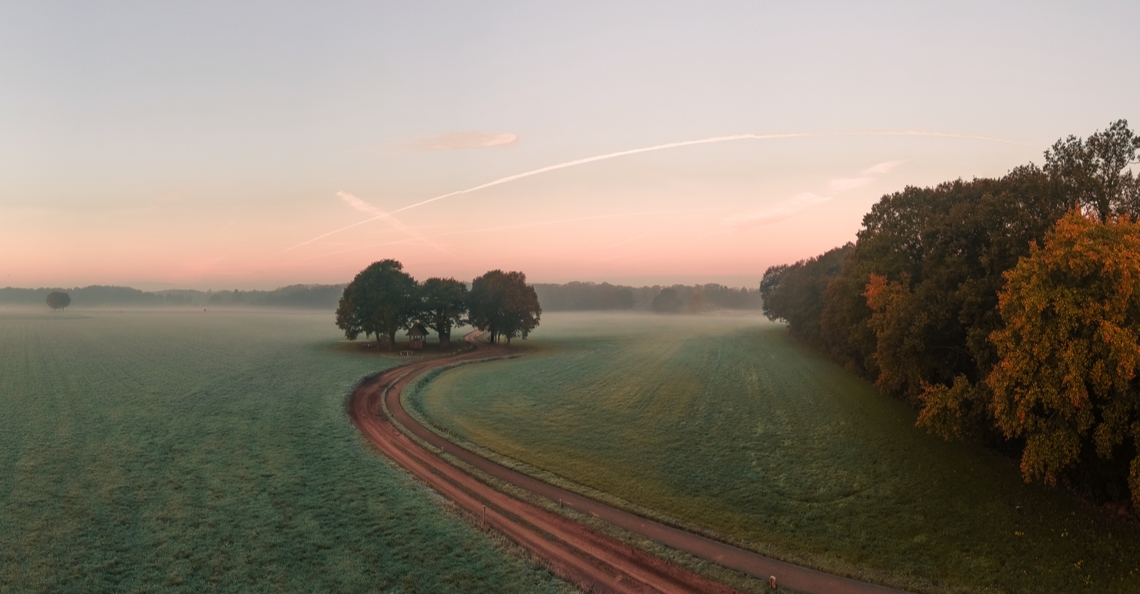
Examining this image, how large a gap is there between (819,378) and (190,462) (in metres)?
60.0

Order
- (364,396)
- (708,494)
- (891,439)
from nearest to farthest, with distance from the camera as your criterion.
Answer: (708,494) → (891,439) → (364,396)

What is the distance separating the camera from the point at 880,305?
45.2 m

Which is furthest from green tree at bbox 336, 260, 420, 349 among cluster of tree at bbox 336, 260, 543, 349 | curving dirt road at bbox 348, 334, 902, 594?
curving dirt road at bbox 348, 334, 902, 594

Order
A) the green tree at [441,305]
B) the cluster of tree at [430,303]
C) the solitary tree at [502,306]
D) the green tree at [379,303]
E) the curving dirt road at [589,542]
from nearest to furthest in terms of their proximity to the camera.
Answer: the curving dirt road at [589,542] < the green tree at [379,303] < the cluster of tree at [430,303] < the green tree at [441,305] < the solitary tree at [502,306]

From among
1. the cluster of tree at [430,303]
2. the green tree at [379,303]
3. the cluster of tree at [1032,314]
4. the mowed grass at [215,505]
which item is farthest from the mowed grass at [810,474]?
the cluster of tree at [430,303]

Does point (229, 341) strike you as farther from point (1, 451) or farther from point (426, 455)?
point (426, 455)

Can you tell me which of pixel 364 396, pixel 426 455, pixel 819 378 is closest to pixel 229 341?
pixel 364 396

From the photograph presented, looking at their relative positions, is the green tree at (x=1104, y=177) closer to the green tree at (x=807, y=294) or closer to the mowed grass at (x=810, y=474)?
the mowed grass at (x=810, y=474)

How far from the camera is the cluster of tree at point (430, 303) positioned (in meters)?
89.9

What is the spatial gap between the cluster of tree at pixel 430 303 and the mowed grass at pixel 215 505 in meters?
39.5

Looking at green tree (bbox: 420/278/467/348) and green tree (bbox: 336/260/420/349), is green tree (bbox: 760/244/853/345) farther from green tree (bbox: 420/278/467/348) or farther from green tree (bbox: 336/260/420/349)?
green tree (bbox: 336/260/420/349)

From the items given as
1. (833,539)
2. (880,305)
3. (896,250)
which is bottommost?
(833,539)

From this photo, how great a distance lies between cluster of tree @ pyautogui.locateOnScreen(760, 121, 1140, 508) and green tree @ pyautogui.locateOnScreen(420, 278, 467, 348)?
6719 cm

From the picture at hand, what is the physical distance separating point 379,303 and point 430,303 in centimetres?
879
